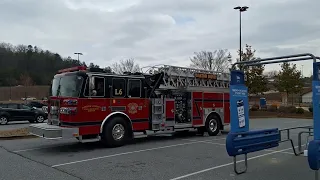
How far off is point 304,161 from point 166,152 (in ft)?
13.0

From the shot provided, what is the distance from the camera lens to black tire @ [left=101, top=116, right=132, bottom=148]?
434 inches

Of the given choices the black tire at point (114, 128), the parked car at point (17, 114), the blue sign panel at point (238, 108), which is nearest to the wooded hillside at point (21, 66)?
the parked car at point (17, 114)

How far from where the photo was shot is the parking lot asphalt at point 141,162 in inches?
283

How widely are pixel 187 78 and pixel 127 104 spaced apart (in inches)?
146

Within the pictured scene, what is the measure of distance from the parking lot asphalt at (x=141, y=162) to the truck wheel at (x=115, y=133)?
0.86 feet

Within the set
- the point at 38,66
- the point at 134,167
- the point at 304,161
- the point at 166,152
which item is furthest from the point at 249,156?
the point at 38,66

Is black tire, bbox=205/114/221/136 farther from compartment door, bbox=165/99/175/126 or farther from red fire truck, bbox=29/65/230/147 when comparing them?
compartment door, bbox=165/99/175/126

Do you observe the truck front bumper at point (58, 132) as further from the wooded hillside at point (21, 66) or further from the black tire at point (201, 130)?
the wooded hillside at point (21, 66)

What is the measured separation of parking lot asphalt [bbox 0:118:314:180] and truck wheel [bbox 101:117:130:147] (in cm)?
26

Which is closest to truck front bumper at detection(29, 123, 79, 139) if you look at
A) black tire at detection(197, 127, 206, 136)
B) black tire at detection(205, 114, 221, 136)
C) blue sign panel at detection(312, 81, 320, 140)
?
black tire at detection(197, 127, 206, 136)

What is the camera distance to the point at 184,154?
32.7 ft

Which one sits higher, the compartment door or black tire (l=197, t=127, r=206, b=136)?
the compartment door

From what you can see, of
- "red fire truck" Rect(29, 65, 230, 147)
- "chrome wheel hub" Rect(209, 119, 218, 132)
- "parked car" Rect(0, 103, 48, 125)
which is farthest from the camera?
"parked car" Rect(0, 103, 48, 125)

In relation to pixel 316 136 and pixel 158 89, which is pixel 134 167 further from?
pixel 158 89
